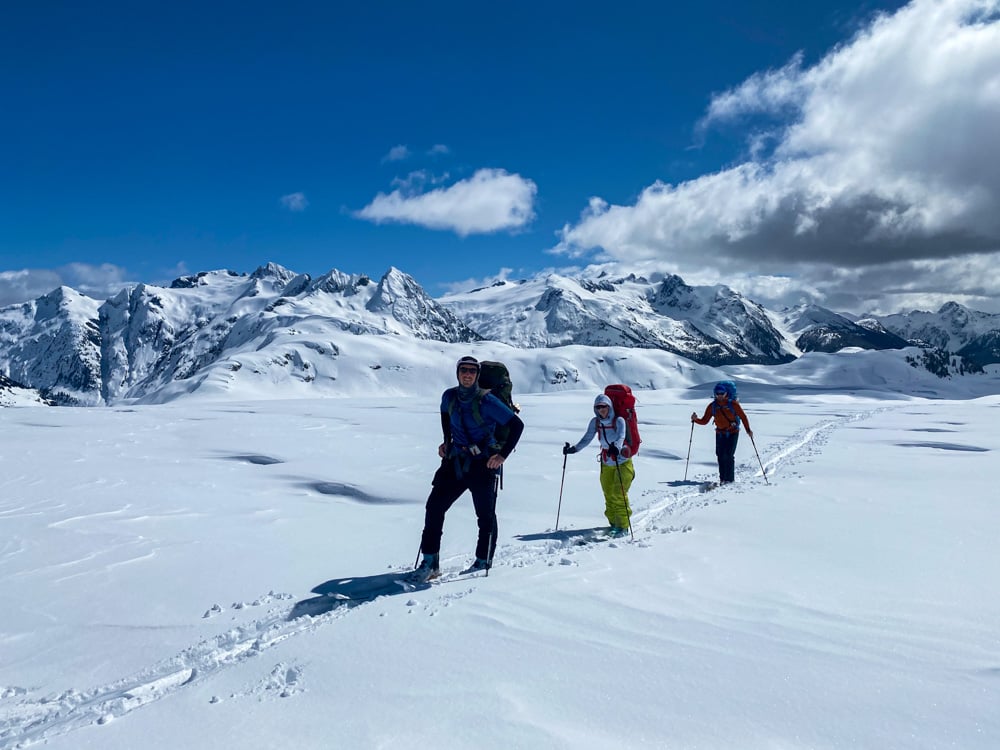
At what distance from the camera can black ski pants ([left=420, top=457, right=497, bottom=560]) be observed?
23.9 feet

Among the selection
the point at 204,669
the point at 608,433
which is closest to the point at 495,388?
the point at 608,433

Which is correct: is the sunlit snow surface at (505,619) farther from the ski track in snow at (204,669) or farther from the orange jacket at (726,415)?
the orange jacket at (726,415)

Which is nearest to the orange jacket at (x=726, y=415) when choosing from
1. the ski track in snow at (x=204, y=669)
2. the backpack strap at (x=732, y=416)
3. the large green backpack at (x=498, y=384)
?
the backpack strap at (x=732, y=416)

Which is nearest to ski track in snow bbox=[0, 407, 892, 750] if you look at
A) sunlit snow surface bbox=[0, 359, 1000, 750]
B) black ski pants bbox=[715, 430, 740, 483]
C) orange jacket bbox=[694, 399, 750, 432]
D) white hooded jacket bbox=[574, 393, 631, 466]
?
sunlit snow surface bbox=[0, 359, 1000, 750]

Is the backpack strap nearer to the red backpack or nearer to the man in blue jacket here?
the red backpack

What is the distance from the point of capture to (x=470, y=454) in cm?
721

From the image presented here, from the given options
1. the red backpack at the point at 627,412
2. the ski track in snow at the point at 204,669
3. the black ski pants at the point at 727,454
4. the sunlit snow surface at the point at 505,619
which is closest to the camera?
the sunlit snow surface at the point at 505,619

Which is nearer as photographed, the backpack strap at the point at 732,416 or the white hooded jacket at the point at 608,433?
the white hooded jacket at the point at 608,433

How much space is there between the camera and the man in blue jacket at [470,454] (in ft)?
23.6

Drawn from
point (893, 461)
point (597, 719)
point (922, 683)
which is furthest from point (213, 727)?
point (893, 461)

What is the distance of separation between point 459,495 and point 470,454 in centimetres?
53

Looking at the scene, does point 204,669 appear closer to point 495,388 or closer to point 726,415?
point 495,388

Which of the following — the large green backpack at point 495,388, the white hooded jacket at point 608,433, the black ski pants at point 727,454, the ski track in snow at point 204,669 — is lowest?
the ski track in snow at point 204,669

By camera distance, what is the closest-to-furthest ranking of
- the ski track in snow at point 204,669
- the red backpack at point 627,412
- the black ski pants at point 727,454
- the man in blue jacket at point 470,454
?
the ski track in snow at point 204,669 → the man in blue jacket at point 470,454 → the red backpack at point 627,412 → the black ski pants at point 727,454
